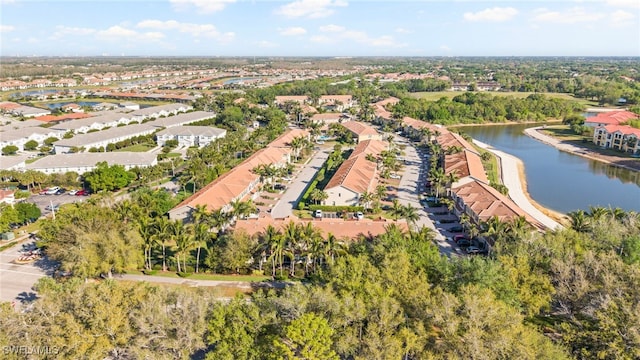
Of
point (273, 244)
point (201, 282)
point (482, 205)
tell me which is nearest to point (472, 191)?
point (482, 205)

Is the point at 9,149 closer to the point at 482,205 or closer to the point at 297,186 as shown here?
the point at 297,186

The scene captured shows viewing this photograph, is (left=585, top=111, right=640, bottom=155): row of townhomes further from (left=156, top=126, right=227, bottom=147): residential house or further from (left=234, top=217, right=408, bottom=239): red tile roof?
(left=156, top=126, right=227, bottom=147): residential house

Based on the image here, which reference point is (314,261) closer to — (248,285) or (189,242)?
(248,285)

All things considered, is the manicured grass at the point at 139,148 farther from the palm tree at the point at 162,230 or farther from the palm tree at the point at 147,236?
the palm tree at the point at 162,230

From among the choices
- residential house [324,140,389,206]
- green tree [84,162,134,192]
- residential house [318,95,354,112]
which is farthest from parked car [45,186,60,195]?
residential house [318,95,354,112]

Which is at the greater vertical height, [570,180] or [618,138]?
[618,138]
